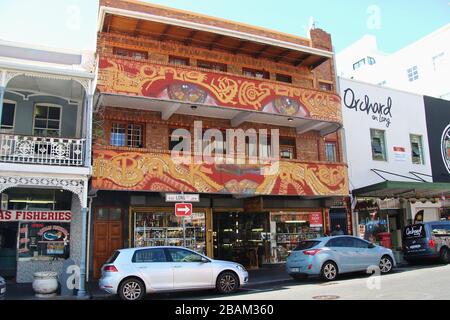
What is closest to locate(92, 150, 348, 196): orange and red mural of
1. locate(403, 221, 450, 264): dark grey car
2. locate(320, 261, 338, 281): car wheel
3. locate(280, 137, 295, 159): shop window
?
locate(280, 137, 295, 159): shop window

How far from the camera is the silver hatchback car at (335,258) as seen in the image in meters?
14.1

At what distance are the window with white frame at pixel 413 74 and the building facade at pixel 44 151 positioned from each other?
33.0 m

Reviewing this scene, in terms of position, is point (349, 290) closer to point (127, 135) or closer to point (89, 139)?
point (89, 139)

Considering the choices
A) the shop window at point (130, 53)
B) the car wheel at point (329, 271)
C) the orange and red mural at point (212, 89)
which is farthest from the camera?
the shop window at point (130, 53)

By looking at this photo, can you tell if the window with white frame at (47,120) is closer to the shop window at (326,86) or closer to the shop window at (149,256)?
the shop window at (149,256)

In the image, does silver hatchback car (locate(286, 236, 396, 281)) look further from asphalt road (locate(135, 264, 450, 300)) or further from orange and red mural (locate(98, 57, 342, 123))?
orange and red mural (locate(98, 57, 342, 123))

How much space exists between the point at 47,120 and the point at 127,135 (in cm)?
301

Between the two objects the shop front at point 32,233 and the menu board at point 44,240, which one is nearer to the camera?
the shop front at point 32,233

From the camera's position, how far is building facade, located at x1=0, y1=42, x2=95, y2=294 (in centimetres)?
1384

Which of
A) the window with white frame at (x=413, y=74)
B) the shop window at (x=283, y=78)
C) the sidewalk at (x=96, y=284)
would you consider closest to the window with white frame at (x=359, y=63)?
the window with white frame at (x=413, y=74)

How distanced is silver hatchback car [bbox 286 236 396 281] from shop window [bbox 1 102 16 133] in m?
11.2

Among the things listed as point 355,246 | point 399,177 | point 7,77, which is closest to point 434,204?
point 399,177

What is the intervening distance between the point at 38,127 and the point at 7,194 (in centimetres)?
269
